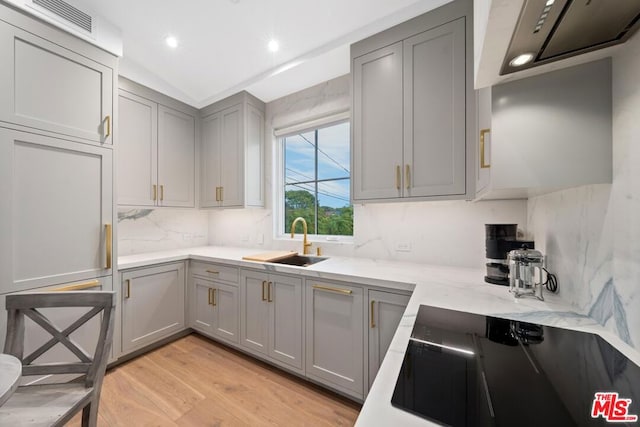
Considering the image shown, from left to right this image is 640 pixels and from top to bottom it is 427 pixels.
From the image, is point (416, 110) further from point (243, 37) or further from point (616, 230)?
point (243, 37)

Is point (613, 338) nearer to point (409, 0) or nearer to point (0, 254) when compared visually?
point (409, 0)

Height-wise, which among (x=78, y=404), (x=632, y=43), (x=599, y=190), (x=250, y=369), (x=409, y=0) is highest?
(x=409, y=0)

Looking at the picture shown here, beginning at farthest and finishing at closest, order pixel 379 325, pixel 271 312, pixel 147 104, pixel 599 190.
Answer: pixel 147 104
pixel 271 312
pixel 379 325
pixel 599 190

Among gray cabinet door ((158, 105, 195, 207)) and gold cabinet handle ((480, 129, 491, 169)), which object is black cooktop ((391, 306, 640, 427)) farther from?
gray cabinet door ((158, 105, 195, 207))

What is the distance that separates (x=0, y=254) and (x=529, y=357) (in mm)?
2421

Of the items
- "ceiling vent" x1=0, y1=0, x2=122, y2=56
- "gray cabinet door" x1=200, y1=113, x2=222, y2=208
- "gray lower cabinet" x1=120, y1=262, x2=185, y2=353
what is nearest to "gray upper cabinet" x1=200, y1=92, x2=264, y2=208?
"gray cabinet door" x1=200, y1=113, x2=222, y2=208

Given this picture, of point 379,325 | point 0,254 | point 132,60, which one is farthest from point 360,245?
point 132,60

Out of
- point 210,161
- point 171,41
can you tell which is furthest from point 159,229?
point 171,41

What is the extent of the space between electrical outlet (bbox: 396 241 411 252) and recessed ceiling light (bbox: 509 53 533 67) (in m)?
1.38

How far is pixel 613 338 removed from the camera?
757 mm

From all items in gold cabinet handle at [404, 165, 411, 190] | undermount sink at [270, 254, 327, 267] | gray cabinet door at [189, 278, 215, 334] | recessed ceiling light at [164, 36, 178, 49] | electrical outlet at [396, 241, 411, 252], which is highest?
recessed ceiling light at [164, 36, 178, 49]

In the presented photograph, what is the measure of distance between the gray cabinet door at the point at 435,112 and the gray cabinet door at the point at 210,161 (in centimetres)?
201

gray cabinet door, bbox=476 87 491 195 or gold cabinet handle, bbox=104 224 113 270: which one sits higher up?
gray cabinet door, bbox=476 87 491 195

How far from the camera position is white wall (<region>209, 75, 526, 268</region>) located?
1734 mm
